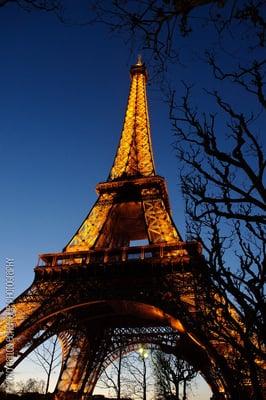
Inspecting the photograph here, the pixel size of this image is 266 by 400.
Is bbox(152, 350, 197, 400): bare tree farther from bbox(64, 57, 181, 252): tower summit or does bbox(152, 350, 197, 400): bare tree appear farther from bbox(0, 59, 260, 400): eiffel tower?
bbox(64, 57, 181, 252): tower summit

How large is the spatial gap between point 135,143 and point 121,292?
18.8 meters

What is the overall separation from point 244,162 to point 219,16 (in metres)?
2.07

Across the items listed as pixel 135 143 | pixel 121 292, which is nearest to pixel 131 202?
pixel 135 143

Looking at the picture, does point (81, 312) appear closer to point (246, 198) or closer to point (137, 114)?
point (137, 114)

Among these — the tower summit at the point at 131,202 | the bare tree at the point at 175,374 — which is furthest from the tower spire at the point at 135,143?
the bare tree at the point at 175,374

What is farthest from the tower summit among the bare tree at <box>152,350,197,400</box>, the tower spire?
the bare tree at <box>152,350,197,400</box>

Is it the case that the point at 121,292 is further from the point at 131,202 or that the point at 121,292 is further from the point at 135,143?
the point at 135,143

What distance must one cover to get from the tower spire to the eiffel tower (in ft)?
0.35

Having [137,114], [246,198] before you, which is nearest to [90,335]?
[137,114]

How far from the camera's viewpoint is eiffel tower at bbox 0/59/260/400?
20969mm

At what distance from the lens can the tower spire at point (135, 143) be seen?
34.8 meters

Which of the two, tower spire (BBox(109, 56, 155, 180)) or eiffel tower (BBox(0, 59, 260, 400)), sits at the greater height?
tower spire (BBox(109, 56, 155, 180))

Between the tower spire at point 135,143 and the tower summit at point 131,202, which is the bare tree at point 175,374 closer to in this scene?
the tower summit at point 131,202

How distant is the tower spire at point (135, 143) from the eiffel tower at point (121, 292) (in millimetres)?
108
